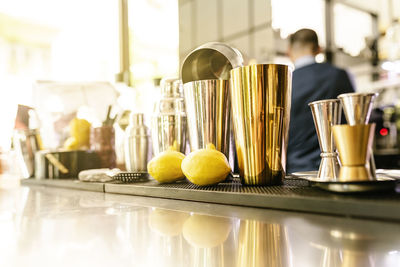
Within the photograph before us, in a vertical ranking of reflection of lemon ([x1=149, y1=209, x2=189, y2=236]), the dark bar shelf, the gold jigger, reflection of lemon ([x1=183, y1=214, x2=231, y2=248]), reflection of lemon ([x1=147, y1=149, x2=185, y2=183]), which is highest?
the gold jigger

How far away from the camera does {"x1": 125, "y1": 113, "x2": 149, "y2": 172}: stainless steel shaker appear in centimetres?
104

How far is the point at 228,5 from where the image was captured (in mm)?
3916

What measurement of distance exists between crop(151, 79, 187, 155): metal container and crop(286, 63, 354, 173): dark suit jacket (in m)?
1.23

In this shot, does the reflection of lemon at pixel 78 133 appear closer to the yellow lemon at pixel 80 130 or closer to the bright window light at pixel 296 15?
the yellow lemon at pixel 80 130

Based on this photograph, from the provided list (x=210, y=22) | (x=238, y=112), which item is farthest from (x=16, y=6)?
(x=238, y=112)

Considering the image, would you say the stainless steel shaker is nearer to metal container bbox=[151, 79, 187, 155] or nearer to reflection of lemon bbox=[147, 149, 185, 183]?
metal container bbox=[151, 79, 187, 155]

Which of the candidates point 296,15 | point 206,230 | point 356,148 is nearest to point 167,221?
point 206,230

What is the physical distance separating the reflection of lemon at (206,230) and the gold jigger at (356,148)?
20 centimetres

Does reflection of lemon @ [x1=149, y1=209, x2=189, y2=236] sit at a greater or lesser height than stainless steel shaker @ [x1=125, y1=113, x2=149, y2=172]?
lesser

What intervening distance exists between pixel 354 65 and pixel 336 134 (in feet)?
14.7

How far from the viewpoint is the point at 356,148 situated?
52cm

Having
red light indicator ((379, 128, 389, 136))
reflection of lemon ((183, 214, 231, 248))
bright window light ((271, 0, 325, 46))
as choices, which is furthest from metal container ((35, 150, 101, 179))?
bright window light ((271, 0, 325, 46))

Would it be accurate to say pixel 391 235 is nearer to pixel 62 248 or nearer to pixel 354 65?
pixel 62 248

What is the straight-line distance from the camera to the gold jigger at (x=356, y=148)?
1.68ft
